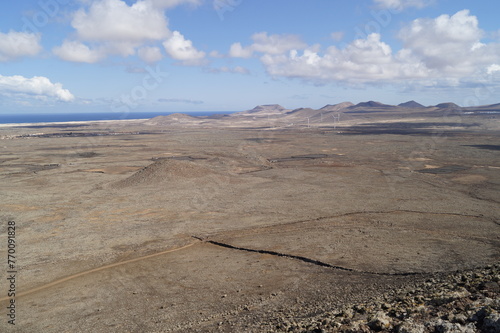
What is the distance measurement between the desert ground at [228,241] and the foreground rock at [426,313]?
102 centimetres

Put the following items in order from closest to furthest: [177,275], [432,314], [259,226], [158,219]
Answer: [432,314] → [177,275] → [259,226] → [158,219]

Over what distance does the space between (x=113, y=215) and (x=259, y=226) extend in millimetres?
9952

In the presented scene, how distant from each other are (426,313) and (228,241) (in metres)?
11.3

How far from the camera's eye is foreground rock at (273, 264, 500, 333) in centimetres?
787

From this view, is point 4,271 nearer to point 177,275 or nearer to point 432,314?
point 177,275

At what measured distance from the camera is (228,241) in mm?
18656

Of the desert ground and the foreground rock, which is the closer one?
the foreground rock

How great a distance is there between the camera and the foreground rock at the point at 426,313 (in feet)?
25.8

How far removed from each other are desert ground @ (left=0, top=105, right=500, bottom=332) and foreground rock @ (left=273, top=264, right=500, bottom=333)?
1020mm

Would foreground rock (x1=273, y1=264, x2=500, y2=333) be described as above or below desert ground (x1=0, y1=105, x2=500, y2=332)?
above

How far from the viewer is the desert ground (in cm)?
1171

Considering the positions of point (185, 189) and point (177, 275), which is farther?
point (185, 189)

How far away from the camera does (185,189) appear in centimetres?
3088

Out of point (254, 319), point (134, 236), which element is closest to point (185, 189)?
point (134, 236)
